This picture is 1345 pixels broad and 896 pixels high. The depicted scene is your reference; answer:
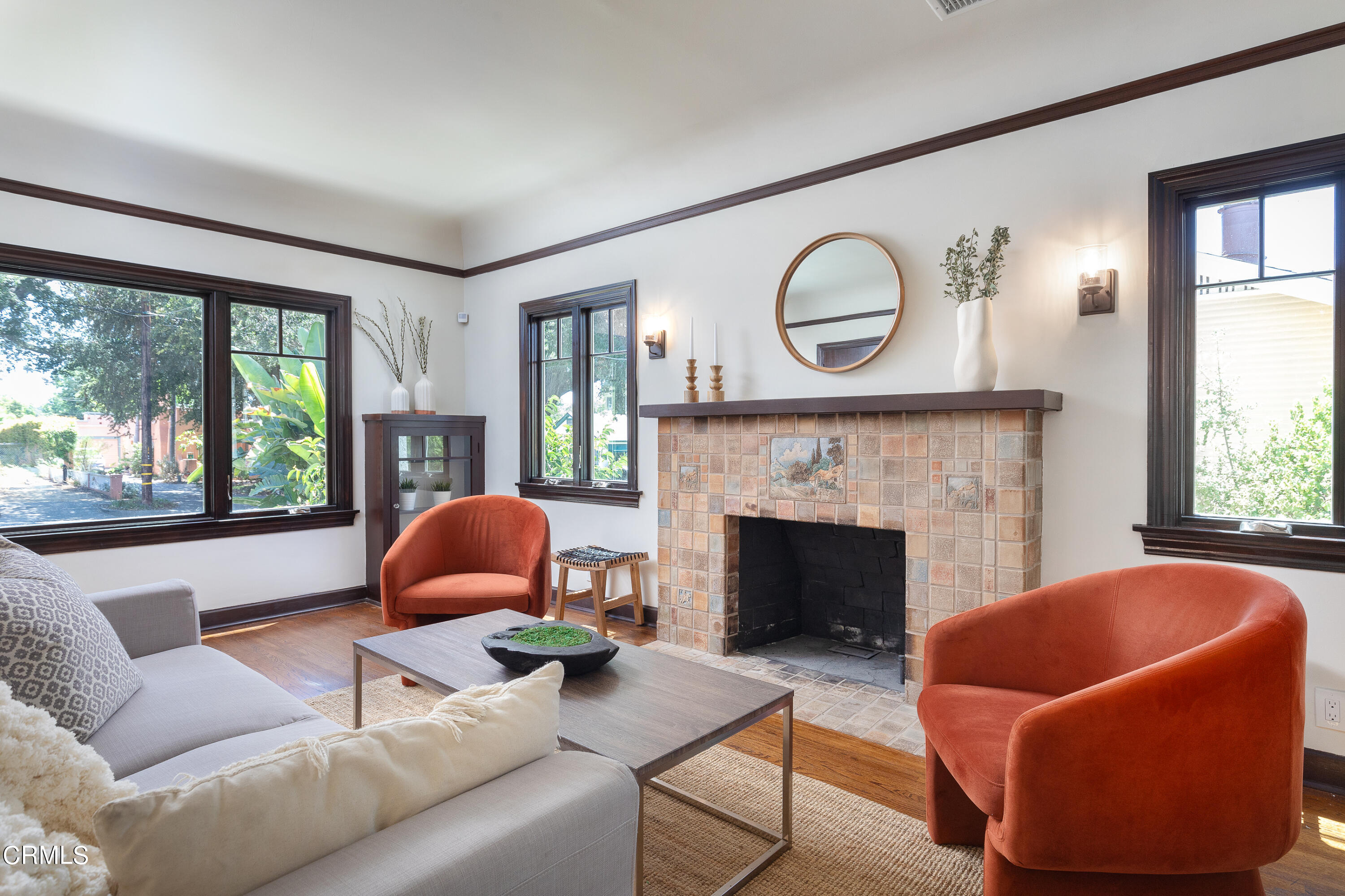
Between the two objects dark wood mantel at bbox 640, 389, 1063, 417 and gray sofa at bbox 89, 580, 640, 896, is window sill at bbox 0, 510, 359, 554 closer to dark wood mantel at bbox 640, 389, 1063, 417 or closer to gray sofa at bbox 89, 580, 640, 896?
dark wood mantel at bbox 640, 389, 1063, 417

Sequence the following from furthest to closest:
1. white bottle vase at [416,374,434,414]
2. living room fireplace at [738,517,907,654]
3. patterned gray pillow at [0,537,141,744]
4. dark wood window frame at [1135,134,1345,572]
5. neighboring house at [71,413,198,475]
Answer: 1. white bottle vase at [416,374,434,414]
2. neighboring house at [71,413,198,475]
3. living room fireplace at [738,517,907,654]
4. dark wood window frame at [1135,134,1345,572]
5. patterned gray pillow at [0,537,141,744]

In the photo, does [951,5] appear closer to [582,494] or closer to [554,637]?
[554,637]

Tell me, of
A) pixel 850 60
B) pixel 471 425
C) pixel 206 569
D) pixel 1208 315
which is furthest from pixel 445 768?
pixel 471 425

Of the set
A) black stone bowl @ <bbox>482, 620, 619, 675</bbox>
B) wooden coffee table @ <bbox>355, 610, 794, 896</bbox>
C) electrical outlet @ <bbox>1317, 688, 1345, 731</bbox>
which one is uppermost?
black stone bowl @ <bbox>482, 620, 619, 675</bbox>

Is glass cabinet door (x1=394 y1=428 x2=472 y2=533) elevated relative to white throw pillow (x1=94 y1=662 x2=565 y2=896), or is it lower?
elevated

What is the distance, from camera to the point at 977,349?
290 centimetres

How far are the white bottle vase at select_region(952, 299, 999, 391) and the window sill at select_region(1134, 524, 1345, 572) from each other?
789 mm

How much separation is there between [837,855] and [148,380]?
4432 mm

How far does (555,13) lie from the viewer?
2744mm

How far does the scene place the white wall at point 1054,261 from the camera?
2459 mm

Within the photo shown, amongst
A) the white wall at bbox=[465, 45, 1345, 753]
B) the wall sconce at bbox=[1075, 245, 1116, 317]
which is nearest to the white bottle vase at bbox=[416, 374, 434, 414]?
the white wall at bbox=[465, 45, 1345, 753]

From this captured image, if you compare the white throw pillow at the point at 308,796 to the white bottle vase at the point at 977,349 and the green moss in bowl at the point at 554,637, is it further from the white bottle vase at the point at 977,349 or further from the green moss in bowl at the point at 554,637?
the white bottle vase at the point at 977,349

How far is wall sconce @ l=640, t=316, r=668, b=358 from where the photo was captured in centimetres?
426

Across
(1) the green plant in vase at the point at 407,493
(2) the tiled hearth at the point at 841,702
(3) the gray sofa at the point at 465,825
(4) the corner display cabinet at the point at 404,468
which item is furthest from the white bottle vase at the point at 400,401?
(3) the gray sofa at the point at 465,825
